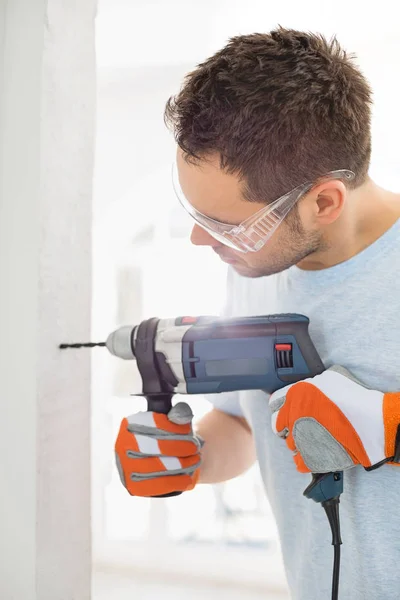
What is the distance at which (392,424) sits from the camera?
77cm

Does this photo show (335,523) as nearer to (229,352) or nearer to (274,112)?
(229,352)

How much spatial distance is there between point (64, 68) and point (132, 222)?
194 cm

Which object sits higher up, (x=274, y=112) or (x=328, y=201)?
(x=274, y=112)

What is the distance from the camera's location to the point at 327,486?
0.82 metres

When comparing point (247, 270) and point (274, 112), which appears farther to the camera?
point (247, 270)

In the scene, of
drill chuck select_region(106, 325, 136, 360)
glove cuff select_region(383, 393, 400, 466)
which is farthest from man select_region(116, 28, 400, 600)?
drill chuck select_region(106, 325, 136, 360)

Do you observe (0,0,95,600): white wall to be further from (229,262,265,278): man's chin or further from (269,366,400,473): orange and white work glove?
(269,366,400,473): orange and white work glove

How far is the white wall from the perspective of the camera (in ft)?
2.71

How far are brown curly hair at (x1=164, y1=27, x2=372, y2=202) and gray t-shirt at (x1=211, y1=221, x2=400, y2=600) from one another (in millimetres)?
191

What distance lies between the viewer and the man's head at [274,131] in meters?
0.78

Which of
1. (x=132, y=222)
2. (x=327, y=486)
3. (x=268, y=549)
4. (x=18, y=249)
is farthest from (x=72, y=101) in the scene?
(x=268, y=549)

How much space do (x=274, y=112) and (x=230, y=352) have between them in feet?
1.32

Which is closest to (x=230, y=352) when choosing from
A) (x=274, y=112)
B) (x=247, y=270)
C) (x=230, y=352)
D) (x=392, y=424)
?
(x=230, y=352)

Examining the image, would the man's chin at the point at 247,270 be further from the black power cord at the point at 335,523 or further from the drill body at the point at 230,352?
the black power cord at the point at 335,523
